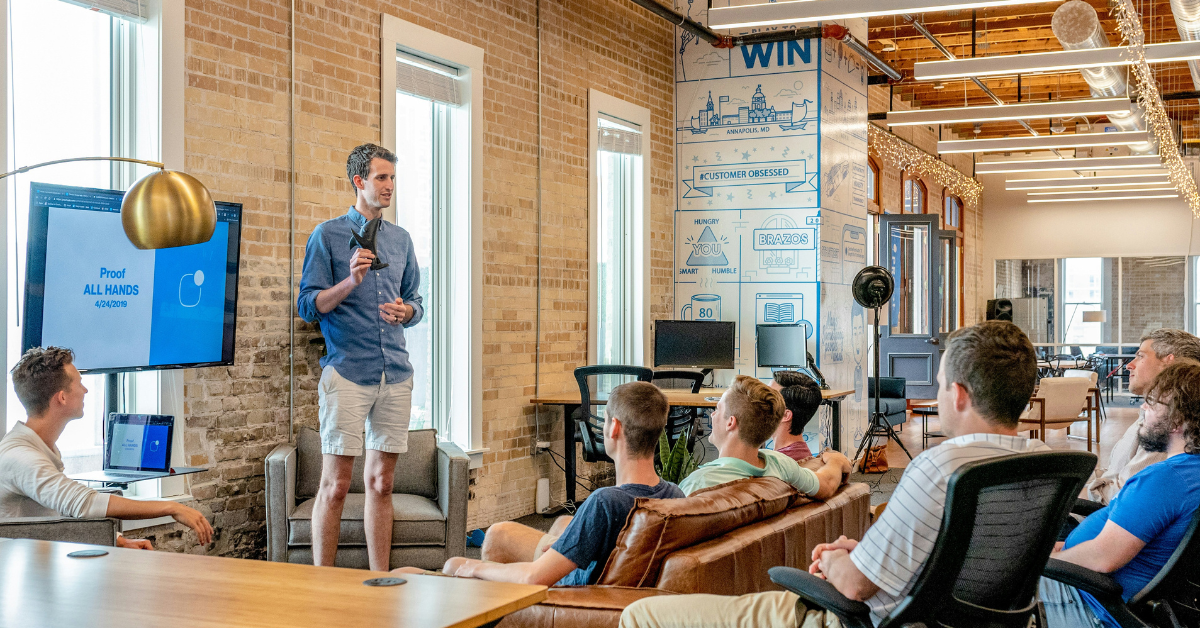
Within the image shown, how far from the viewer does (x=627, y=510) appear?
291cm

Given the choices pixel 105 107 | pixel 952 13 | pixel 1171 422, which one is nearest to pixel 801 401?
pixel 1171 422

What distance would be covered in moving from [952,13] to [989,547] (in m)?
9.58

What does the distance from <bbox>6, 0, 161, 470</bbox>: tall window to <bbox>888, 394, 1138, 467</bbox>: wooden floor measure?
7385 millimetres

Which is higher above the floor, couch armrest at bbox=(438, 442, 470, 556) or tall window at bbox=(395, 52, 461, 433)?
tall window at bbox=(395, 52, 461, 433)

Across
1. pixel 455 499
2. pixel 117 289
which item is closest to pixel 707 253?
pixel 455 499

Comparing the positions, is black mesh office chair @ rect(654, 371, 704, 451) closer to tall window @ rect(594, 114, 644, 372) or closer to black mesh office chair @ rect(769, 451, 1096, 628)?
tall window @ rect(594, 114, 644, 372)

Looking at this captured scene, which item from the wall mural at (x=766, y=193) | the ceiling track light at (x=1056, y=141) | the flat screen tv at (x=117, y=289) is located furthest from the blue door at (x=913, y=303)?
the flat screen tv at (x=117, y=289)

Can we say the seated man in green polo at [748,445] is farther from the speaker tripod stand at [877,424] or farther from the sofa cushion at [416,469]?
the speaker tripod stand at [877,424]

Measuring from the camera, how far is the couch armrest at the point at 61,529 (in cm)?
318

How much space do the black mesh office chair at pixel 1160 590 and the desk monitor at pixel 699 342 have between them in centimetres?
549

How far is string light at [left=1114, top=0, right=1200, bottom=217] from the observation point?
7.71 m

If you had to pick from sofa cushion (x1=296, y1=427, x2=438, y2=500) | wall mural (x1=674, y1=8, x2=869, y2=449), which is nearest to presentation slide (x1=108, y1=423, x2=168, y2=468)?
sofa cushion (x1=296, y1=427, x2=438, y2=500)

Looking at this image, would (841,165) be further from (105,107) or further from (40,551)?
(40,551)

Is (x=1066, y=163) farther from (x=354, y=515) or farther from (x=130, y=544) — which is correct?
(x=130, y=544)
